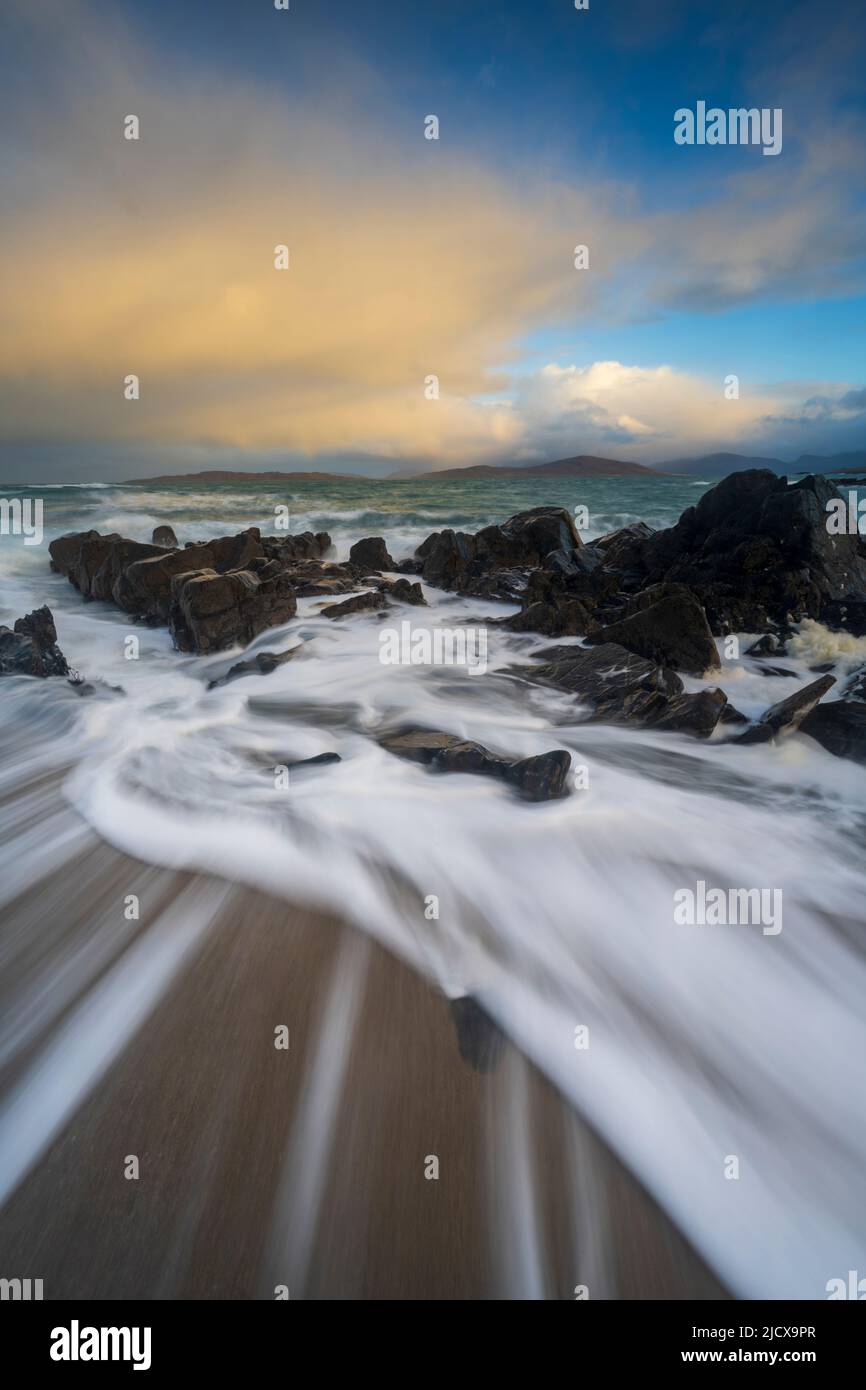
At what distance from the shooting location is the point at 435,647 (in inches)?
403

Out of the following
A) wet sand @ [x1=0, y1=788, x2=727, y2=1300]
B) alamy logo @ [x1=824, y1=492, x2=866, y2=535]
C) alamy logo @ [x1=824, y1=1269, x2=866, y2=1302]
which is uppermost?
alamy logo @ [x1=824, y1=492, x2=866, y2=535]

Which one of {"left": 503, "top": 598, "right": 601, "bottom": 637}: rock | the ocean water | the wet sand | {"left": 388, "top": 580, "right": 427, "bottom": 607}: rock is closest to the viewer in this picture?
the wet sand

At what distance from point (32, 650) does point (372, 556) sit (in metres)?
10.8

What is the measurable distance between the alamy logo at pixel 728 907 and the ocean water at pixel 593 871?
72mm

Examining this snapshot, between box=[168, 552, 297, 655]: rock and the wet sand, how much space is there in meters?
7.52

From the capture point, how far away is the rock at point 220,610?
1023 centimetres

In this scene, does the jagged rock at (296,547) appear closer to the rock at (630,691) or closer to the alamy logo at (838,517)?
the rock at (630,691)

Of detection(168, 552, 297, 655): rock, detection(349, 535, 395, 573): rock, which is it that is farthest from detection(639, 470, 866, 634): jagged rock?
detection(168, 552, 297, 655): rock

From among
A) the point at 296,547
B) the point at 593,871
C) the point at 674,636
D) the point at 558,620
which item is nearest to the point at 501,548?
the point at 558,620

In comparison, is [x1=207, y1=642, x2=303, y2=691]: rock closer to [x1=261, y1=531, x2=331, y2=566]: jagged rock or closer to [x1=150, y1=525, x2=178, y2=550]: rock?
[x1=261, y1=531, x2=331, y2=566]: jagged rock

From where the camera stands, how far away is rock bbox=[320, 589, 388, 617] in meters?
12.0

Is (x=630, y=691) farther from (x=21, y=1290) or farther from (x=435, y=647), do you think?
(x=21, y=1290)
